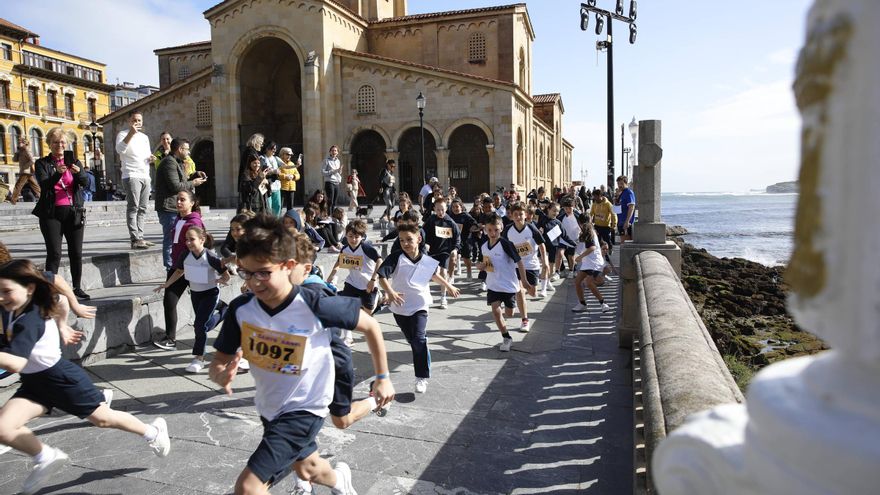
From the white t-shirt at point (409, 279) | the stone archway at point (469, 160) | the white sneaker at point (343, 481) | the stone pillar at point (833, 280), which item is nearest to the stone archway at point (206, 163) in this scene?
the stone archway at point (469, 160)

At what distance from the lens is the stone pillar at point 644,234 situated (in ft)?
23.6

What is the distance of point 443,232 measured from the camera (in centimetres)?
1068

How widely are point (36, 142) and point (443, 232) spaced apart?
183ft

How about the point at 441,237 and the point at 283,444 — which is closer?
the point at 283,444

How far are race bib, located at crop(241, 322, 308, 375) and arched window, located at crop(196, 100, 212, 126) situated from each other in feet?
102

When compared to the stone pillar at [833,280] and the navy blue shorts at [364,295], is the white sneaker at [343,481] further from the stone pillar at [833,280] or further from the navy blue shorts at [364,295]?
the navy blue shorts at [364,295]

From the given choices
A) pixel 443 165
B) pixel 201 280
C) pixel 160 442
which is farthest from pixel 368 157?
pixel 160 442

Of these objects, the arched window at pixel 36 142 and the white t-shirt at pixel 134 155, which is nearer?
the white t-shirt at pixel 134 155

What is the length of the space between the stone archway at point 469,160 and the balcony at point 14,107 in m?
41.4

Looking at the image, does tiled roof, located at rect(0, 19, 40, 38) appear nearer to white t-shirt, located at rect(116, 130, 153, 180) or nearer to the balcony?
the balcony

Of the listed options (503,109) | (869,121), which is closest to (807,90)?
(869,121)

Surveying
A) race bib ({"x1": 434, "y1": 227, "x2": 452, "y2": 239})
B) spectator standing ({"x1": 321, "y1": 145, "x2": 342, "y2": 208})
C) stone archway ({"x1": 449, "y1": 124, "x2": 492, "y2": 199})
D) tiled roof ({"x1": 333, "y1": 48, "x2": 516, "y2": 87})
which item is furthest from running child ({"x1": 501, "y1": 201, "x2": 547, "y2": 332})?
stone archway ({"x1": 449, "y1": 124, "x2": 492, "y2": 199})

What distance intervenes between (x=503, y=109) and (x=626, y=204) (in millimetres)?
13528

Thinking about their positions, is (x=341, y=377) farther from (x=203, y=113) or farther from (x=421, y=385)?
(x=203, y=113)
